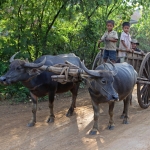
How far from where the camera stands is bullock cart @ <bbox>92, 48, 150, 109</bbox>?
701 cm

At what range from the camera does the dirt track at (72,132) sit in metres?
4.95

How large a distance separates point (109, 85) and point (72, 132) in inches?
52.9

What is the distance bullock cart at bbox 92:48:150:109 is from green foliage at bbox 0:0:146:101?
258 cm

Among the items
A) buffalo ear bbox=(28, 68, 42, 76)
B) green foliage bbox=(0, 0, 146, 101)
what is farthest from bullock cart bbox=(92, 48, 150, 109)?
green foliage bbox=(0, 0, 146, 101)

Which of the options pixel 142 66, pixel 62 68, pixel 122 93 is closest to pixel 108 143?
pixel 122 93

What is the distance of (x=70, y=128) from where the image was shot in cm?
597

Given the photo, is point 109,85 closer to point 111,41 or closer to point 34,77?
point 34,77

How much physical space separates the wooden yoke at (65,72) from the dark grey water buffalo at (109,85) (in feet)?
1.13

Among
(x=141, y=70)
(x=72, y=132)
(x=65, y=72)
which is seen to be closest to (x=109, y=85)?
(x=65, y=72)

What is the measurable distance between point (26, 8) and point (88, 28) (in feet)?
9.00

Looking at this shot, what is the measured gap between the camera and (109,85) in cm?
518

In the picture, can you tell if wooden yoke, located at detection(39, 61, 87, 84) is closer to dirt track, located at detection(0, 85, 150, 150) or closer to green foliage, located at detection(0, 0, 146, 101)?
dirt track, located at detection(0, 85, 150, 150)

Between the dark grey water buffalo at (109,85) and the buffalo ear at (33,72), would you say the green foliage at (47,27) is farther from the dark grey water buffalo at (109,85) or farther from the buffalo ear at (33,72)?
the dark grey water buffalo at (109,85)

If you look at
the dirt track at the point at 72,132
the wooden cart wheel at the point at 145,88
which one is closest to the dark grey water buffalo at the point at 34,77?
the dirt track at the point at 72,132
